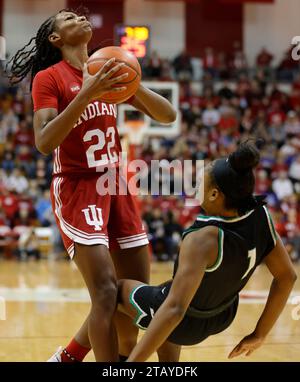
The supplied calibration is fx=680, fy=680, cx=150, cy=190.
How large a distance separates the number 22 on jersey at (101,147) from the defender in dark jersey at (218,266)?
774mm

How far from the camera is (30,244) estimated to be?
44.5 ft

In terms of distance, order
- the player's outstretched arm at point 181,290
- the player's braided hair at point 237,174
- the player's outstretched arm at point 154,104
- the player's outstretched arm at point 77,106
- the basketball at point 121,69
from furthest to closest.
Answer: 1. the player's outstretched arm at point 154,104
2. the basketball at point 121,69
3. the player's outstretched arm at point 77,106
4. the player's braided hair at point 237,174
5. the player's outstretched arm at point 181,290

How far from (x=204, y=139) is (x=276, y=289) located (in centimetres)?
1388

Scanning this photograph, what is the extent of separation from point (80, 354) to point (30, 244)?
32.4 feet

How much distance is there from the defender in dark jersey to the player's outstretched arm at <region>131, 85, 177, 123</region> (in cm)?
87

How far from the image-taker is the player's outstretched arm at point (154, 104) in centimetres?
378

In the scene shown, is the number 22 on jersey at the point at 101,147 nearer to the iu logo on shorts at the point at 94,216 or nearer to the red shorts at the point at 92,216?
the red shorts at the point at 92,216

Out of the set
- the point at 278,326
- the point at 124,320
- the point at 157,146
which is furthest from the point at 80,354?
the point at 157,146

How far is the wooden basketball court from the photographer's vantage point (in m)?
4.75

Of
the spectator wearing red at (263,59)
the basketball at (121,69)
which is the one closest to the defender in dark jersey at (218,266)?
the basketball at (121,69)

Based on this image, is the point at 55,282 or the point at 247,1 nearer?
the point at 55,282

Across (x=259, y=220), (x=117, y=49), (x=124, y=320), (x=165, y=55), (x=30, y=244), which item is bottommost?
(x=30, y=244)

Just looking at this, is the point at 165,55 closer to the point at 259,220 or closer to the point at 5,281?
the point at 5,281

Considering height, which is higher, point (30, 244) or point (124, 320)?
point (124, 320)
